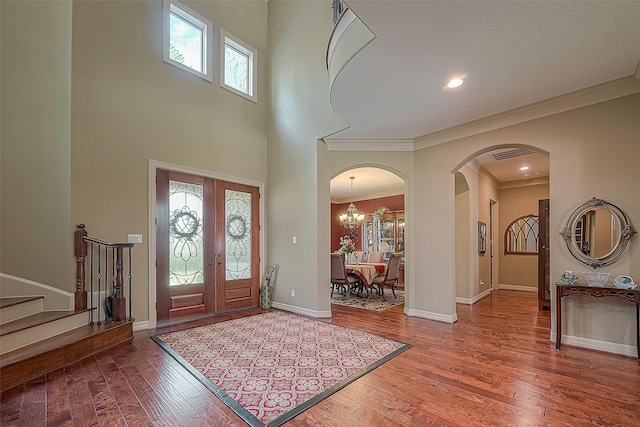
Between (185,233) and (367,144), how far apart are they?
333 cm

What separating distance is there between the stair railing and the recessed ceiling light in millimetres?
4238

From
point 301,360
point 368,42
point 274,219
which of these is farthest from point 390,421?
point 274,219

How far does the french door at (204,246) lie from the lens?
15.3 ft

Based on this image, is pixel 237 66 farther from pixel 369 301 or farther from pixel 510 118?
pixel 369 301

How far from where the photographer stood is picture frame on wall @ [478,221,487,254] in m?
6.88

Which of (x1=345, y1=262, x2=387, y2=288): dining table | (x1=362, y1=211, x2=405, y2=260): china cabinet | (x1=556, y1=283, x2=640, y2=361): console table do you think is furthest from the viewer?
(x1=362, y1=211, x2=405, y2=260): china cabinet

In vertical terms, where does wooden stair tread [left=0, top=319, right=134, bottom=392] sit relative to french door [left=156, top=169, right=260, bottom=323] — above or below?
below

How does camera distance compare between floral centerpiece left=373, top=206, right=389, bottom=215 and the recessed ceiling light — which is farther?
floral centerpiece left=373, top=206, right=389, bottom=215

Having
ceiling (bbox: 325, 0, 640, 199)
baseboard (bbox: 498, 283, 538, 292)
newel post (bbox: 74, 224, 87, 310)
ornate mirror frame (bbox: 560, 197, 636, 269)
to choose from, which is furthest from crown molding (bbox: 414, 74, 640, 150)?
baseboard (bbox: 498, 283, 538, 292)

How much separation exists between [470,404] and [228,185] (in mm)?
4642

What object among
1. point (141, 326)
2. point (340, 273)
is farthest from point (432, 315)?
point (141, 326)

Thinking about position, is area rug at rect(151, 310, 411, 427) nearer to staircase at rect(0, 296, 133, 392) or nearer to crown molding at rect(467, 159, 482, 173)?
staircase at rect(0, 296, 133, 392)

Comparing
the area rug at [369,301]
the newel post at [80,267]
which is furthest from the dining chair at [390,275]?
the newel post at [80,267]

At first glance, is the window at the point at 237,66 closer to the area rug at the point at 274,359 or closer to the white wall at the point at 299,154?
the white wall at the point at 299,154
